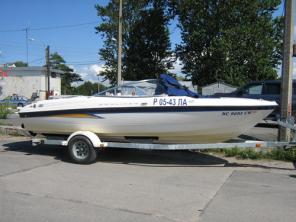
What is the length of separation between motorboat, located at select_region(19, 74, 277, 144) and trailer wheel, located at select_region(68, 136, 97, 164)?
1.07 ft

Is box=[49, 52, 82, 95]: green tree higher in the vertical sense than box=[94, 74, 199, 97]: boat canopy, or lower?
higher

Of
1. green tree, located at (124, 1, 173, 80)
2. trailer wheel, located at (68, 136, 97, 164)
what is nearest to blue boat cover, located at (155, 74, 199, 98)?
trailer wheel, located at (68, 136, 97, 164)

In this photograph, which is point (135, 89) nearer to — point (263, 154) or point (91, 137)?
point (91, 137)

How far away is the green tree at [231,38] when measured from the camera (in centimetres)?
3512

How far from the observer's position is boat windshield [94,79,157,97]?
9.74m

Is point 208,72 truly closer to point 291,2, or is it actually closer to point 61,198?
point 291,2

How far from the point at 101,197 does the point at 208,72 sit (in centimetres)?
3107

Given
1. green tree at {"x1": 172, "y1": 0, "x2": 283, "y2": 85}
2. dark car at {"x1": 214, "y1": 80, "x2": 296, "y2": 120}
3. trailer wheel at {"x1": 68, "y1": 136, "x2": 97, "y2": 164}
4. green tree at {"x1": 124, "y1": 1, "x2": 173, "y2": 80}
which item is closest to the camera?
trailer wheel at {"x1": 68, "y1": 136, "x2": 97, "y2": 164}

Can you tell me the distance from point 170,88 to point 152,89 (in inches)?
20.3

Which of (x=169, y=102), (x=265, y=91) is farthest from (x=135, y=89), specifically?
(x=265, y=91)

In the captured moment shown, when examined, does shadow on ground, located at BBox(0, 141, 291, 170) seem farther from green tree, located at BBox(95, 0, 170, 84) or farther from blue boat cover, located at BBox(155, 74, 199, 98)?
green tree, located at BBox(95, 0, 170, 84)

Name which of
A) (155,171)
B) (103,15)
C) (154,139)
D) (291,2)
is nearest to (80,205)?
(155,171)

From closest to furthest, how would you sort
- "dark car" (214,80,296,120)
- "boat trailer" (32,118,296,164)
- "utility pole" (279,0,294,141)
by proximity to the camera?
"boat trailer" (32,118,296,164) → "utility pole" (279,0,294,141) → "dark car" (214,80,296,120)

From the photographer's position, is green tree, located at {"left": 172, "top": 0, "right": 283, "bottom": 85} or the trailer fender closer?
the trailer fender
